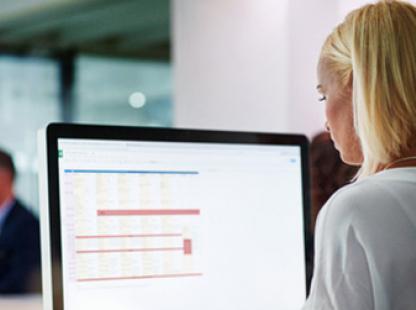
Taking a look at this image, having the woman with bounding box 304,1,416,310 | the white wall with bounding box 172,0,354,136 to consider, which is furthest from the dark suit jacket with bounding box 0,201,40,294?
the woman with bounding box 304,1,416,310

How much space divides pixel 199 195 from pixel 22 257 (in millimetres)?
2712

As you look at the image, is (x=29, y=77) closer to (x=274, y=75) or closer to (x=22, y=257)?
(x=22, y=257)

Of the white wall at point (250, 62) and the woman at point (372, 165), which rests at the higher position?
the white wall at point (250, 62)

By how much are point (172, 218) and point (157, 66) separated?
21.6 ft

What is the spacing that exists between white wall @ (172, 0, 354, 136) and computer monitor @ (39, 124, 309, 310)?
1.43m

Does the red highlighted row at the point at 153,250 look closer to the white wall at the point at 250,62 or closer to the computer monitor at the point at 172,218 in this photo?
the computer monitor at the point at 172,218

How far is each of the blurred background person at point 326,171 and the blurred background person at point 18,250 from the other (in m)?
1.50

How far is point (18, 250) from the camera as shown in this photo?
3943 millimetres

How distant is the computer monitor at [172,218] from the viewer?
122 centimetres

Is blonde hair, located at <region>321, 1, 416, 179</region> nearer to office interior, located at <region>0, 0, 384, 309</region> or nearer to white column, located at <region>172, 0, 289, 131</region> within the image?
office interior, located at <region>0, 0, 384, 309</region>

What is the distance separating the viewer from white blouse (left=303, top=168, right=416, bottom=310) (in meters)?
1.00

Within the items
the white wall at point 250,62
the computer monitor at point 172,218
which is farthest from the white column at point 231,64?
the computer monitor at point 172,218

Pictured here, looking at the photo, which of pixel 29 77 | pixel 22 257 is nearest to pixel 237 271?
pixel 22 257

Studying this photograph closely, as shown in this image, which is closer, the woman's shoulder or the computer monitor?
the woman's shoulder
